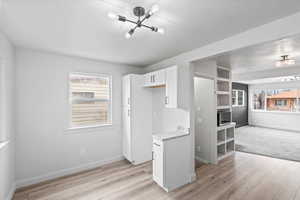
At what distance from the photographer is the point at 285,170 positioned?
9.95ft

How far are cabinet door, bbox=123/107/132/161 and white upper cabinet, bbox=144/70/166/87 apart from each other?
0.83 meters

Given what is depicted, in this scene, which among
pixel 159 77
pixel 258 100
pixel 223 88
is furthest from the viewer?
pixel 258 100

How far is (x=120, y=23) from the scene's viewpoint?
179 cm

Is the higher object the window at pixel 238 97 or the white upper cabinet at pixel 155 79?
the white upper cabinet at pixel 155 79

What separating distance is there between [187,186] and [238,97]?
7.04 m

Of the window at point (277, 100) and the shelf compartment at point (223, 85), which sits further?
the window at point (277, 100)

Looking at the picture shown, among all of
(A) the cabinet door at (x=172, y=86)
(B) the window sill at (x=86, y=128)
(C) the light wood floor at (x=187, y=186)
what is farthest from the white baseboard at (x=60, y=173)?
(A) the cabinet door at (x=172, y=86)

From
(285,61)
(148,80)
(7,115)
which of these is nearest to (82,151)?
(7,115)

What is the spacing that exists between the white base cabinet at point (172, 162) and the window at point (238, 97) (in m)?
6.26

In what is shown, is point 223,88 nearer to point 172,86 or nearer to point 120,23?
point 172,86

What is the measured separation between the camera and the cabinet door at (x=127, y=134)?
11.1 ft

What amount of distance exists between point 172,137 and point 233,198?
132 cm

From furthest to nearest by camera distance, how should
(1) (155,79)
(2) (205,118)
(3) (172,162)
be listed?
(2) (205,118), (1) (155,79), (3) (172,162)

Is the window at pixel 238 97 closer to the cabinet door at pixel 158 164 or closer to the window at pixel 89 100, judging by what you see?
the cabinet door at pixel 158 164
